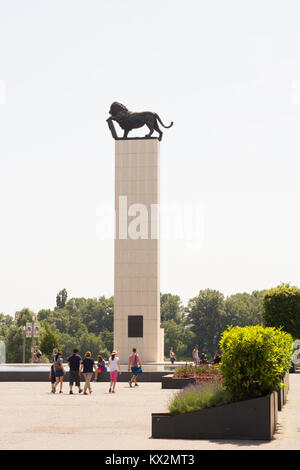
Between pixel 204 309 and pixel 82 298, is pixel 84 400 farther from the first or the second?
pixel 82 298

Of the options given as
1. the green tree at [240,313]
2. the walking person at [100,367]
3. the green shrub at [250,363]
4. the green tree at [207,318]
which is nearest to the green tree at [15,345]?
the green tree at [207,318]

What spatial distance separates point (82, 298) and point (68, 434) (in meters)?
169

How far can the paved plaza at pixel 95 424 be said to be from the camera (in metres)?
13.6

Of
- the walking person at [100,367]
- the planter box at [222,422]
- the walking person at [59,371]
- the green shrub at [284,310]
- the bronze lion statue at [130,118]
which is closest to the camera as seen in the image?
the planter box at [222,422]

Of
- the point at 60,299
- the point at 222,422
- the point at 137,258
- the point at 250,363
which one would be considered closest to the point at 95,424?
the point at 222,422

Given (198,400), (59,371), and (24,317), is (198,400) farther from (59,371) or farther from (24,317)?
(24,317)

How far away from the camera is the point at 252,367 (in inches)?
606

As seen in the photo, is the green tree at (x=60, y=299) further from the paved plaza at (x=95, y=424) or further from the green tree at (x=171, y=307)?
the paved plaza at (x=95, y=424)

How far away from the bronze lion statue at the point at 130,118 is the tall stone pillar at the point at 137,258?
2.94 meters

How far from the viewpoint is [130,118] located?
58.2 m

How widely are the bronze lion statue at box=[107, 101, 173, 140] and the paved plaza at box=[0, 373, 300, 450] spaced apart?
3428 cm

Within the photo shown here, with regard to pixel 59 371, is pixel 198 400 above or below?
above

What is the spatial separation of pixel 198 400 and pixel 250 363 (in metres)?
1.31

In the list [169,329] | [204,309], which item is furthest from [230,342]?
[169,329]
